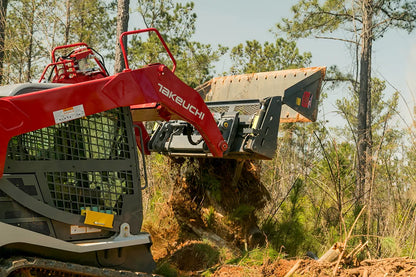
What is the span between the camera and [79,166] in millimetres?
Result: 3883

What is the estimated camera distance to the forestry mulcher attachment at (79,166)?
11.4 ft

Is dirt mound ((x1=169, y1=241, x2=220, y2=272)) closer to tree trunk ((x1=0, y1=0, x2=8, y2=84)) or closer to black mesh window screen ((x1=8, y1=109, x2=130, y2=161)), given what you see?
black mesh window screen ((x1=8, y1=109, x2=130, y2=161))

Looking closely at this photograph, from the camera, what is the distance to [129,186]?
13.8ft

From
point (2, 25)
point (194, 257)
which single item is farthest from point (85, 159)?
point (2, 25)

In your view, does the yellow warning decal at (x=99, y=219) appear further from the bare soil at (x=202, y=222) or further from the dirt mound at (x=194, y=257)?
the dirt mound at (x=194, y=257)

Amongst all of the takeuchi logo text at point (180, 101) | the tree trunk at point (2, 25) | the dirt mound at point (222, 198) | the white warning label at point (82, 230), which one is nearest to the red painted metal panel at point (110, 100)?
the takeuchi logo text at point (180, 101)

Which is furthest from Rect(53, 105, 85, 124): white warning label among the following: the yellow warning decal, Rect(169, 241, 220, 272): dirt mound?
Rect(169, 241, 220, 272): dirt mound

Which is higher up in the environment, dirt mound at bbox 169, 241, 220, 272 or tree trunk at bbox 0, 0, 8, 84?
tree trunk at bbox 0, 0, 8, 84

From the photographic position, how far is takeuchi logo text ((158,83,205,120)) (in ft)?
14.1

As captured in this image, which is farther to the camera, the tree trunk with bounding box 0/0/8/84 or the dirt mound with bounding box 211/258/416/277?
the tree trunk with bounding box 0/0/8/84

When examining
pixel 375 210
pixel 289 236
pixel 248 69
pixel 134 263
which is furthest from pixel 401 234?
pixel 248 69

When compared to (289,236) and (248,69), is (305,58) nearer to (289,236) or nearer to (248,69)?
(248,69)

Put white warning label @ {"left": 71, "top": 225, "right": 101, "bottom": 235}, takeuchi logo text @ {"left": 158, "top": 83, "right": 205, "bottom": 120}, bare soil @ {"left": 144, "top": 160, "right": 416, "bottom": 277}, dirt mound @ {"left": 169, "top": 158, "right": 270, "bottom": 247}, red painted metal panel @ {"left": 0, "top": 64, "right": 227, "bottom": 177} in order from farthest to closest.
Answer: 1. dirt mound @ {"left": 169, "top": 158, "right": 270, "bottom": 247}
2. bare soil @ {"left": 144, "top": 160, "right": 416, "bottom": 277}
3. takeuchi logo text @ {"left": 158, "top": 83, "right": 205, "bottom": 120}
4. white warning label @ {"left": 71, "top": 225, "right": 101, "bottom": 235}
5. red painted metal panel @ {"left": 0, "top": 64, "right": 227, "bottom": 177}

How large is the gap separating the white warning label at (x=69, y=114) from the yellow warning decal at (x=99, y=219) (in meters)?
0.78
